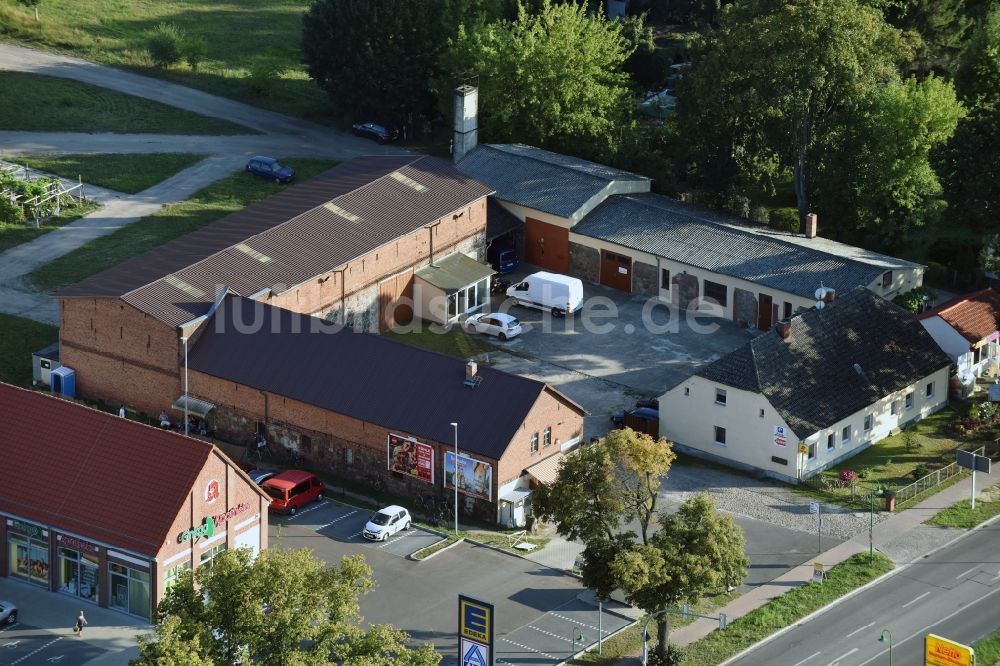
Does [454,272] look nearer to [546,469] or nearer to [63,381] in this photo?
[546,469]

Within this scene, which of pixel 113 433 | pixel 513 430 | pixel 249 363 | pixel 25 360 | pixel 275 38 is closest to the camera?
pixel 113 433

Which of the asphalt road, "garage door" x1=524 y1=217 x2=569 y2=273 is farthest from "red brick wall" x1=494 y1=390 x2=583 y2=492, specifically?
"garage door" x1=524 y1=217 x2=569 y2=273

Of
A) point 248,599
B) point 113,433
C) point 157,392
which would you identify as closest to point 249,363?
point 157,392

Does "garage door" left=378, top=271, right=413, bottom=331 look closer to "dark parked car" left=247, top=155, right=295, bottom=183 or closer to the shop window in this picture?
the shop window

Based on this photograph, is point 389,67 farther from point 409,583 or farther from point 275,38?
point 409,583

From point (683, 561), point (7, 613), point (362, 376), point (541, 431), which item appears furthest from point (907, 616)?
point (7, 613)
